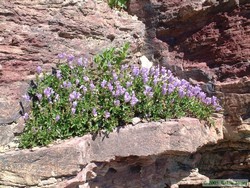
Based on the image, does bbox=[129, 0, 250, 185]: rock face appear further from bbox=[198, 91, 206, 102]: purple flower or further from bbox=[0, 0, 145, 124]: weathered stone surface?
bbox=[0, 0, 145, 124]: weathered stone surface

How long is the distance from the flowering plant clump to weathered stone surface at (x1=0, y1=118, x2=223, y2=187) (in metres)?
0.19

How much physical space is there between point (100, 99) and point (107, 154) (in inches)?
29.4

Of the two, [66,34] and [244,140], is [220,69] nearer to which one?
[244,140]

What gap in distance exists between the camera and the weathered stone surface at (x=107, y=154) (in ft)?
12.9

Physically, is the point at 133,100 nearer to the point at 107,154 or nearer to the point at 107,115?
the point at 107,115

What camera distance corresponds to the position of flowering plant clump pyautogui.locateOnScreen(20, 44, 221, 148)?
4.36 meters

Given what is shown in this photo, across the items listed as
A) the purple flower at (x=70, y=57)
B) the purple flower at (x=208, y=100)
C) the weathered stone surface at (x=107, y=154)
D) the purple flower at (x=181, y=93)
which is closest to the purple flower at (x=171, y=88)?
the purple flower at (x=181, y=93)

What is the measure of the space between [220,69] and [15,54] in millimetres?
3153

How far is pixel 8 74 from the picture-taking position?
4703 millimetres

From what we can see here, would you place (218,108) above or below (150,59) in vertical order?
below

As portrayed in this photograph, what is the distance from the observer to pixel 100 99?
185 inches

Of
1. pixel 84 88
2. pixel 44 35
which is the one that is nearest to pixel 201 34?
pixel 84 88

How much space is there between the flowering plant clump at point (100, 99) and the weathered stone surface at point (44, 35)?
0.70 feet

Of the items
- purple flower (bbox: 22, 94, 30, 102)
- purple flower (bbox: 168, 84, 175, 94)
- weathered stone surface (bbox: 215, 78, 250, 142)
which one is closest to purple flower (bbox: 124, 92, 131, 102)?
purple flower (bbox: 168, 84, 175, 94)
